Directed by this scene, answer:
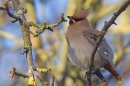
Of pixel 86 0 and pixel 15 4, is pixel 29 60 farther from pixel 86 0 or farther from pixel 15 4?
pixel 86 0

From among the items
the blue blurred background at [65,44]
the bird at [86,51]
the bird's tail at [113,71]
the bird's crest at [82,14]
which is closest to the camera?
the bird's tail at [113,71]

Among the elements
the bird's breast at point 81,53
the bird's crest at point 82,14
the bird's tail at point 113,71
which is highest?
the bird's crest at point 82,14

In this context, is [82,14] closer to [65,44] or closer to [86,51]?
[86,51]

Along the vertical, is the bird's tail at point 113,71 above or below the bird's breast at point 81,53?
below

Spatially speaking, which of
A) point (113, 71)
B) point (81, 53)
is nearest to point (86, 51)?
point (81, 53)

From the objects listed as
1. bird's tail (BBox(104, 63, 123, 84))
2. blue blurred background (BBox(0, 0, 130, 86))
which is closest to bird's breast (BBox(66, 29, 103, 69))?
bird's tail (BBox(104, 63, 123, 84))

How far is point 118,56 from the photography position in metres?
6.30

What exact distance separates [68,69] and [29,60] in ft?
12.4

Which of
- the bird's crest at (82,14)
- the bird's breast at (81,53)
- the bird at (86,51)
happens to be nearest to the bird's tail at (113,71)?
the bird at (86,51)

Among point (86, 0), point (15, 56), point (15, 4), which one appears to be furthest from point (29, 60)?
point (15, 56)

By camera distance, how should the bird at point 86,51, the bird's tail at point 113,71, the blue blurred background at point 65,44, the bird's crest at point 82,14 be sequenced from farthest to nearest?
the blue blurred background at point 65,44, the bird's crest at point 82,14, the bird at point 86,51, the bird's tail at point 113,71

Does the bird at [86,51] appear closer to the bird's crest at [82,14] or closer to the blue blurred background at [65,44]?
the bird's crest at [82,14]

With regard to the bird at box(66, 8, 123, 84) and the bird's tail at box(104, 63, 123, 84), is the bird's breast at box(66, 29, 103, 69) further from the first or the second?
the bird's tail at box(104, 63, 123, 84)

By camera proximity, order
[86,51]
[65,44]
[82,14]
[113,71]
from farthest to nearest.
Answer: [65,44], [82,14], [86,51], [113,71]
